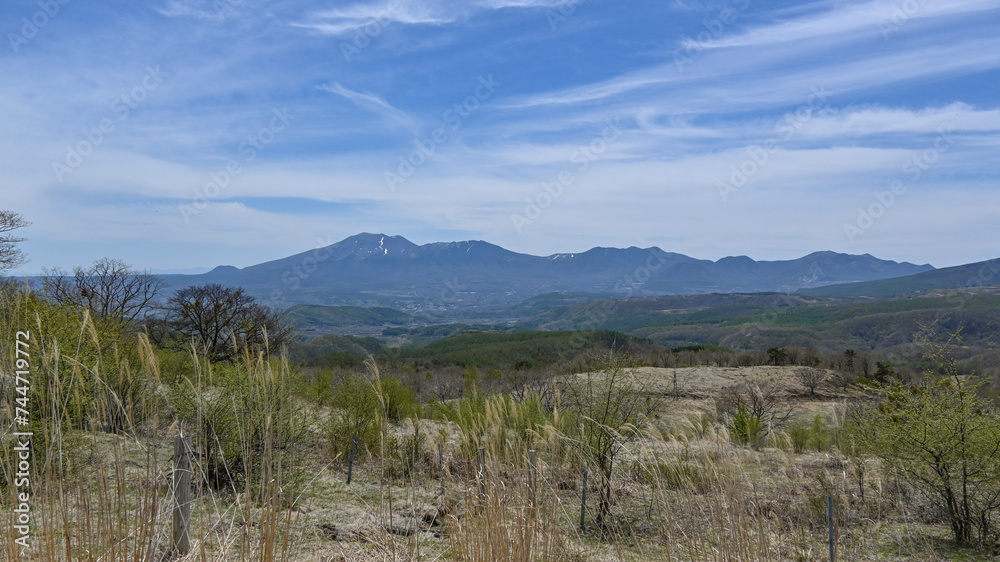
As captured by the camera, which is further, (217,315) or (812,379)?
(812,379)

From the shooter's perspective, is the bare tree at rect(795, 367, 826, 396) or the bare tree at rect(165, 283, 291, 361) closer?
the bare tree at rect(165, 283, 291, 361)

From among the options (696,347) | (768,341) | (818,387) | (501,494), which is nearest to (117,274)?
(501,494)

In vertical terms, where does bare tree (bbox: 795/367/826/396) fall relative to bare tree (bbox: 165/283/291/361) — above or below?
below

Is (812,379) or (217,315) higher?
(217,315)

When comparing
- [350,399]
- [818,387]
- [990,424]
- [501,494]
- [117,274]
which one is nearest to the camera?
[501,494]

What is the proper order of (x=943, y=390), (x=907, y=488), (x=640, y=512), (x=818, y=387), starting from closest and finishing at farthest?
(x=943, y=390) → (x=640, y=512) → (x=907, y=488) → (x=818, y=387)

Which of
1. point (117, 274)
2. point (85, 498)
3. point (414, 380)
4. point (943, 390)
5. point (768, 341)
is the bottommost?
point (768, 341)

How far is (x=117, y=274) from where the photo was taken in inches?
853

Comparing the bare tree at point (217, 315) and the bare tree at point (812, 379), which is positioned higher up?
the bare tree at point (217, 315)

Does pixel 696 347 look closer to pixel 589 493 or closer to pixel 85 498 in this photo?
pixel 589 493

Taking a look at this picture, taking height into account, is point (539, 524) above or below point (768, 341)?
above

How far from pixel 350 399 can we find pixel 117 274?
1482 cm

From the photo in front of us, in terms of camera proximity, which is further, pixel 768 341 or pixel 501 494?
Answer: pixel 768 341

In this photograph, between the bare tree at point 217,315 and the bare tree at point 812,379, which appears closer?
the bare tree at point 217,315
